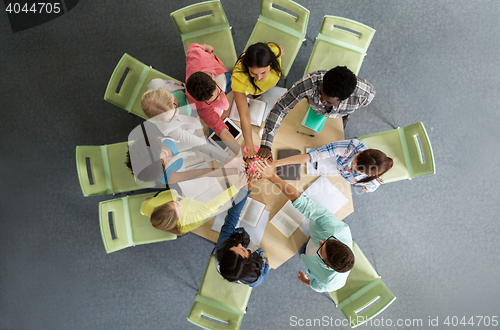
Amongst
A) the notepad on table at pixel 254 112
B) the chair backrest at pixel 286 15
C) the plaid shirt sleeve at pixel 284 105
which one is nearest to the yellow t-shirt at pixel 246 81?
the notepad on table at pixel 254 112

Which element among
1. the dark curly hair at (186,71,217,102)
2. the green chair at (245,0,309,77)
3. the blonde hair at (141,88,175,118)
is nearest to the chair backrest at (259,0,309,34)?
the green chair at (245,0,309,77)

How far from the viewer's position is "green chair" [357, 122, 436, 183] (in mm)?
2188

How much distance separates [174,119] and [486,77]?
3734 mm

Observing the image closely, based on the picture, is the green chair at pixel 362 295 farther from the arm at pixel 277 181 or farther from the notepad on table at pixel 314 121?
the notepad on table at pixel 314 121

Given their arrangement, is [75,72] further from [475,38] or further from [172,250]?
[475,38]

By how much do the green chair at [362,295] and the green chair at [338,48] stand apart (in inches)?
70.7

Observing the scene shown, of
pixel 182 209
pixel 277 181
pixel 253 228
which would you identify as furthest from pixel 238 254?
pixel 277 181

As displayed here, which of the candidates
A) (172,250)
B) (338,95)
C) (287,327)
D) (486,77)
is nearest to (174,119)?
(338,95)

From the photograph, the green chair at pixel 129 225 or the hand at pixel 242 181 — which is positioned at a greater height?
the hand at pixel 242 181

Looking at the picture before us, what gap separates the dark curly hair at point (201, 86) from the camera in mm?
1855

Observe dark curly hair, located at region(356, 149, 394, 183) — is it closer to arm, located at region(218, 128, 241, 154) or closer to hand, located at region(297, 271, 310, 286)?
arm, located at region(218, 128, 241, 154)

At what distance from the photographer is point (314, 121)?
2.19 metres

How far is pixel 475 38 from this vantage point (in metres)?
3.09

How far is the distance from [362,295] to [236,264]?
4.05 ft
